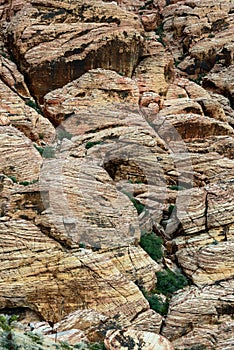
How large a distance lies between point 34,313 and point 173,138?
18.9m

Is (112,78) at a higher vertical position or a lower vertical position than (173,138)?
higher

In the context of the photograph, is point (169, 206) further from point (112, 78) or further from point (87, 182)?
point (112, 78)

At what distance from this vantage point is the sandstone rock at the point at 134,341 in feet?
61.3

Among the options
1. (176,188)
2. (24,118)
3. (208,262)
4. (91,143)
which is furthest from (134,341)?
(24,118)

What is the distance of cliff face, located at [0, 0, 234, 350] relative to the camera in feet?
70.8

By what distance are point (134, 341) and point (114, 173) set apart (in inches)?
578

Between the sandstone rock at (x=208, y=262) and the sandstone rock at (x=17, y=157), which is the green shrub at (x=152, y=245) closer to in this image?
the sandstone rock at (x=208, y=262)

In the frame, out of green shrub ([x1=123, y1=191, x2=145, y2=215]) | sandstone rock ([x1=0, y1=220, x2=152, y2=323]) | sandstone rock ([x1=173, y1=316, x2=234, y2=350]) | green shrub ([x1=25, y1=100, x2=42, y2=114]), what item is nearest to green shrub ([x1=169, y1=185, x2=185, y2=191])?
green shrub ([x1=123, y1=191, x2=145, y2=215])

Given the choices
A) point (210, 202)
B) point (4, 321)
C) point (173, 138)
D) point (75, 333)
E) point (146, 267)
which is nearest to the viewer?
point (4, 321)

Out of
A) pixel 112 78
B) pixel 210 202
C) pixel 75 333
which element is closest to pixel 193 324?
pixel 75 333

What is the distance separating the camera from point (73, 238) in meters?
22.6

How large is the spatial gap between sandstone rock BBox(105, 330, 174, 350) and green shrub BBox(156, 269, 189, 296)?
506cm

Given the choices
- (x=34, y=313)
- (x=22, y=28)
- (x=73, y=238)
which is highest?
(x=22, y=28)

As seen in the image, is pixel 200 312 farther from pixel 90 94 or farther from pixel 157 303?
pixel 90 94
